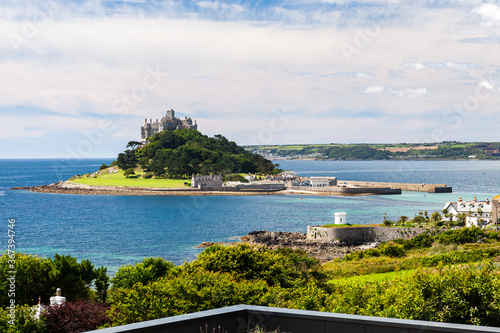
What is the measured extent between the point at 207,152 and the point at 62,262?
95978mm

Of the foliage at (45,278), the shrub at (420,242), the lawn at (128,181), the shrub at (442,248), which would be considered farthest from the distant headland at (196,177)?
the foliage at (45,278)

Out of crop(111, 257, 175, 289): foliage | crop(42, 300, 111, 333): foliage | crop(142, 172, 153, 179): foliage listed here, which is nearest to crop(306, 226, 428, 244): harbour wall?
crop(111, 257, 175, 289): foliage

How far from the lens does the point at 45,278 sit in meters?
14.9

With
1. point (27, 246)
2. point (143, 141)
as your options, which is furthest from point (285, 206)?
point (143, 141)

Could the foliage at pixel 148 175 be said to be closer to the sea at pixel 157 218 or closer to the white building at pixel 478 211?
the sea at pixel 157 218

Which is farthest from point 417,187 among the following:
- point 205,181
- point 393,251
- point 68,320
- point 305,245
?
point 68,320

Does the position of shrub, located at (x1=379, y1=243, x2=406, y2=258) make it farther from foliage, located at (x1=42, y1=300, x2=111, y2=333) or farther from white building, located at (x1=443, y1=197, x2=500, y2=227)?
foliage, located at (x1=42, y1=300, x2=111, y2=333)

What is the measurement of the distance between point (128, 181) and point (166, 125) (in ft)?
126

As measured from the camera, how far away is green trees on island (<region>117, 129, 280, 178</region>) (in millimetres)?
106000

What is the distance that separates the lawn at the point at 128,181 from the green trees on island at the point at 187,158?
11.3 feet

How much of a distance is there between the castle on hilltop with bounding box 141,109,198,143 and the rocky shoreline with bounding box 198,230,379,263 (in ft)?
329

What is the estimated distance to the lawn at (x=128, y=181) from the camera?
323 ft

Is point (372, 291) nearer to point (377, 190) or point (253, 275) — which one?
point (253, 275)

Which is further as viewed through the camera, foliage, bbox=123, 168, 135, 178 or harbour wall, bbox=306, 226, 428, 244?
foliage, bbox=123, 168, 135, 178
